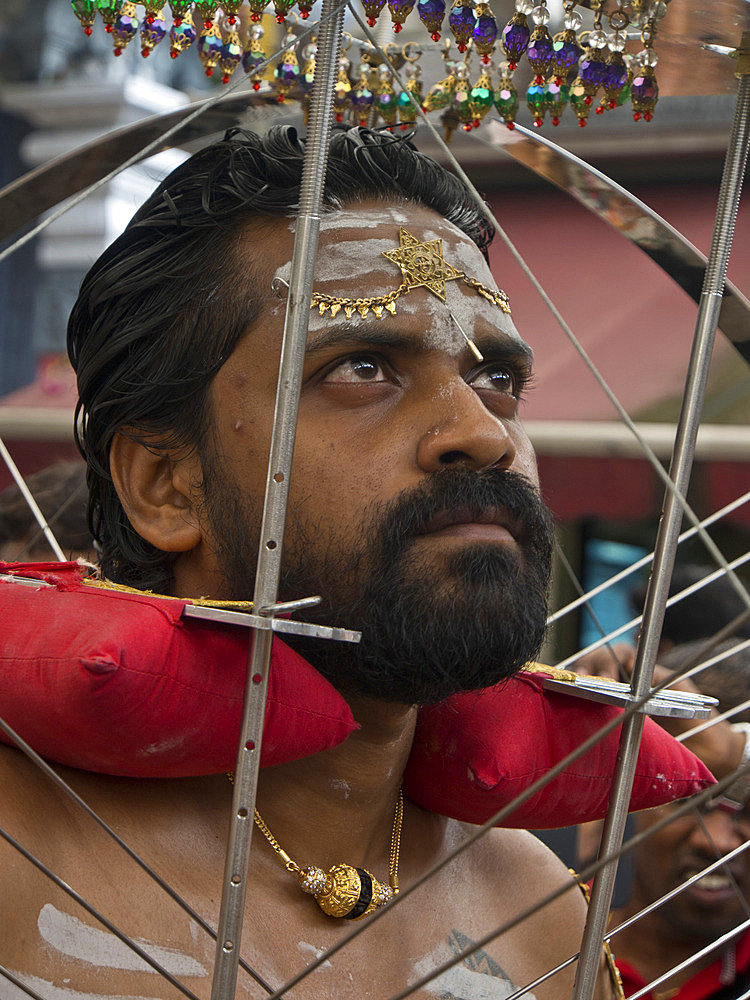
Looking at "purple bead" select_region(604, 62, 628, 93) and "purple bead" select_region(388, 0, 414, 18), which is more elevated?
"purple bead" select_region(388, 0, 414, 18)

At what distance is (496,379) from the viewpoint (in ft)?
4.72

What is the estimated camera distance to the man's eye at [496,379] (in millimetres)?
1402

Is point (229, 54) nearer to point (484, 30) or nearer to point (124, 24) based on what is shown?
point (124, 24)

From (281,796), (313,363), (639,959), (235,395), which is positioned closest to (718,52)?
(313,363)

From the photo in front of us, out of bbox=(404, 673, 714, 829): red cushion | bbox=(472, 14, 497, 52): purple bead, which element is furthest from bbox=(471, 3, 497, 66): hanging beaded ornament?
bbox=(404, 673, 714, 829): red cushion

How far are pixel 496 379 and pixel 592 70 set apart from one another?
0.36 metres

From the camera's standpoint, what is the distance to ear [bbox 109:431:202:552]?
4.61ft

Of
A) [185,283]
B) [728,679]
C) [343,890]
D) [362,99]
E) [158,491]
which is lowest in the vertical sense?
[728,679]

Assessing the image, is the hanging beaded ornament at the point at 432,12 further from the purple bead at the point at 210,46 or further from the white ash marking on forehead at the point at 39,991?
the white ash marking on forehead at the point at 39,991

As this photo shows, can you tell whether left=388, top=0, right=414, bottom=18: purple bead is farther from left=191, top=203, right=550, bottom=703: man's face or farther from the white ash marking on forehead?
the white ash marking on forehead

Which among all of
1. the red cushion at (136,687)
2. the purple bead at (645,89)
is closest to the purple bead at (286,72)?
the purple bead at (645,89)

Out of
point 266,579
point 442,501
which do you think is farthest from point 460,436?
point 266,579

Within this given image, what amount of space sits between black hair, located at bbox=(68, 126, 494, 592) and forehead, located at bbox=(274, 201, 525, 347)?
0.12 feet

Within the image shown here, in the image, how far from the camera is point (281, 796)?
1.39 m
